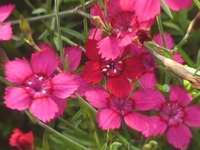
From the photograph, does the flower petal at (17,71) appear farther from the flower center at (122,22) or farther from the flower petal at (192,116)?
the flower petal at (192,116)

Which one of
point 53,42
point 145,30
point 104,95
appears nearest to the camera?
point 145,30

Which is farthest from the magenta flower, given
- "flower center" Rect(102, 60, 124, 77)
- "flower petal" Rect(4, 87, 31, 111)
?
"flower petal" Rect(4, 87, 31, 111)

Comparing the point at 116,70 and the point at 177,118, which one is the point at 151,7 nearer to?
the point at 116,70

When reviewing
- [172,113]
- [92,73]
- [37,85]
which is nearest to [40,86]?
[37,85]

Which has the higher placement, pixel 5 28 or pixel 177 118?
pixel 5 28

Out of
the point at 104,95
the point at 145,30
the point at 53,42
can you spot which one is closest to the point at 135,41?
the point at 145,30

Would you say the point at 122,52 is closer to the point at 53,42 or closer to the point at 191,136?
the point at 191,136

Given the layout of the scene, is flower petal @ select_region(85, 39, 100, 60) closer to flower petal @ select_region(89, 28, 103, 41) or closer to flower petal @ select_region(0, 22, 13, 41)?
flower petal @ select_region(89, 28, 103, 41)
